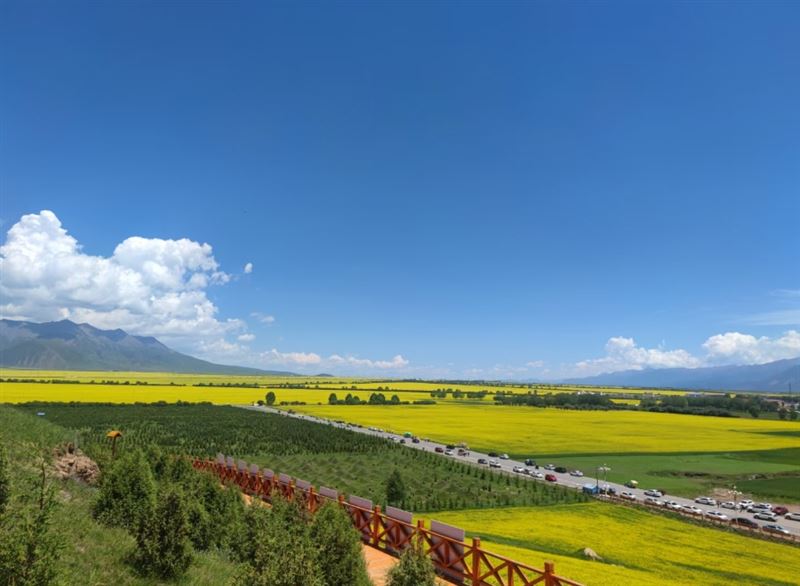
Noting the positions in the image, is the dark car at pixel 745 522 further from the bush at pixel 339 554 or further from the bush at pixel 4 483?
the bush at pixel 4 483

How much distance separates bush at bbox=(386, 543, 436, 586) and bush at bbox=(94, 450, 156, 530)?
7151mm

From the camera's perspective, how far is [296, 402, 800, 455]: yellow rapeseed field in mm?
78562

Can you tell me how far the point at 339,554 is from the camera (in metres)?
9.65

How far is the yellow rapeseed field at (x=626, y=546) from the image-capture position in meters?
21.1

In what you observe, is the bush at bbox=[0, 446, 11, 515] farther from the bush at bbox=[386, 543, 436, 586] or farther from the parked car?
the parked car

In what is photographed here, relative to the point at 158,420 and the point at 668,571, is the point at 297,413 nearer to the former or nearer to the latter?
the point at 158,420

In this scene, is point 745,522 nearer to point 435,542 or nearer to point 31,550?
point 435,542

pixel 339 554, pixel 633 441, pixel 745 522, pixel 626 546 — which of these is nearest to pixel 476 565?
pixel 339 554

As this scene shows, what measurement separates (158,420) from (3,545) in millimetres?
79448

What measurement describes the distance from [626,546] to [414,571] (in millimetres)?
24392

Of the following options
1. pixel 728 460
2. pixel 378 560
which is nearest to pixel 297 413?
pixel 728 460

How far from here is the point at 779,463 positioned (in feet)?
229

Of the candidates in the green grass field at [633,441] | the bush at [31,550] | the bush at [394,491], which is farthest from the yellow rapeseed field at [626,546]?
the green grass field at [633,441]

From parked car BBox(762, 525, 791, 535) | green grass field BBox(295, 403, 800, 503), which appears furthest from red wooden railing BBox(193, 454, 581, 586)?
green grass field BBox(295, 403, 800, 503)
